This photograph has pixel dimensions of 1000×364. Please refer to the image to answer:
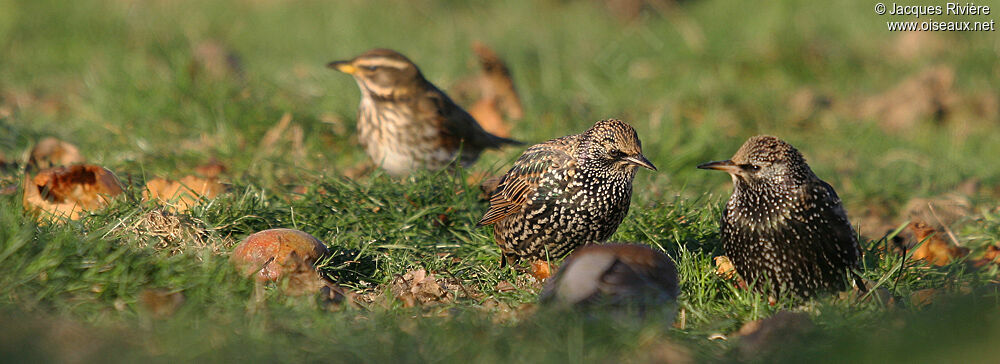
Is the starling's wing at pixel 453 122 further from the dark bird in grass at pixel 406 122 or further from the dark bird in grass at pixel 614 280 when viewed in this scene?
the dark bird in grass at pixel 614 280

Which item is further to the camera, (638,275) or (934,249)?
(934,249)

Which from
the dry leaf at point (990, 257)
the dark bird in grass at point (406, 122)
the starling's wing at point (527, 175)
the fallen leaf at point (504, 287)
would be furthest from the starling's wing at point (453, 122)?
the dry leaf at point (990, 257)

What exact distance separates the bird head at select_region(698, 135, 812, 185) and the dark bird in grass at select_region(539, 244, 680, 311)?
593 mm

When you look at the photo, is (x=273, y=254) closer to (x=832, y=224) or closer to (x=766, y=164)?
(x=766, y=164)

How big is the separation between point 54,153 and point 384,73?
7.54ft

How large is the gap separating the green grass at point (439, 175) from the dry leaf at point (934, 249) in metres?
0.14

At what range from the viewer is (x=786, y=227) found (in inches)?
167

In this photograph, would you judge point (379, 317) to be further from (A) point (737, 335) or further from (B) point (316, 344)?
(A) point (737, 335)

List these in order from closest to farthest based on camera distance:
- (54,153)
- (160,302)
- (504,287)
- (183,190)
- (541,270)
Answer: (160,302) → (504,287) → (541,270) → (183,190) → (54,153)

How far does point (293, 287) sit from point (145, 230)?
0.86 metres

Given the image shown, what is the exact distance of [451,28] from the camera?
11.1 meters

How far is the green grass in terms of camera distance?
354 centimetres

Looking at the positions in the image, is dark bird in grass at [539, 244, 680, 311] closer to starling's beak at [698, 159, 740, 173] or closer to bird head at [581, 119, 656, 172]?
starling's beak at [698, 159, 740, 173]

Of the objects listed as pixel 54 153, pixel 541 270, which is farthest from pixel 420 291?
pixel 54 153
